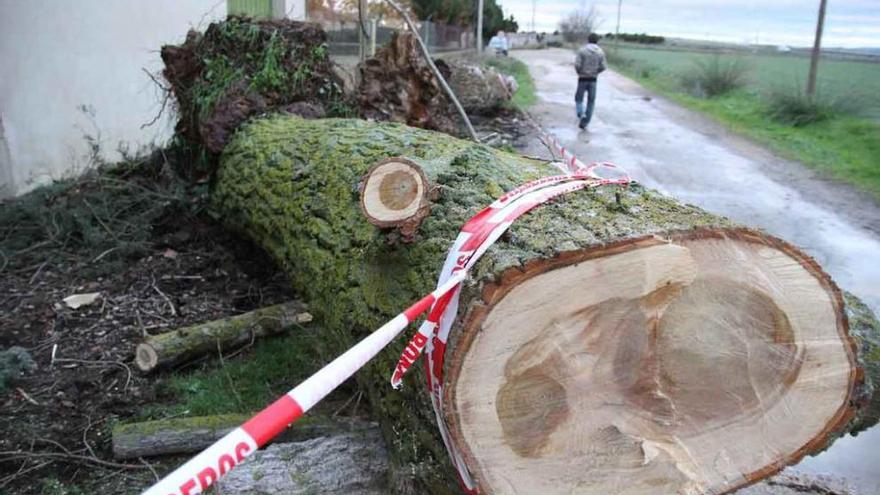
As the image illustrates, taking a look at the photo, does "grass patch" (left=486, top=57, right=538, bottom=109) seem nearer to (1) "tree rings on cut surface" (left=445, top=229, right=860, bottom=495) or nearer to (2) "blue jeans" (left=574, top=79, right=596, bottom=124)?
(2) "blue jeans" (left=574, top=79, right=596, bottom=124)

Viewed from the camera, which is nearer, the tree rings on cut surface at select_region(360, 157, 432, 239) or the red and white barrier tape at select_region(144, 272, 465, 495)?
the red and white barrier tape at select_region(144, 272, 465, 495)

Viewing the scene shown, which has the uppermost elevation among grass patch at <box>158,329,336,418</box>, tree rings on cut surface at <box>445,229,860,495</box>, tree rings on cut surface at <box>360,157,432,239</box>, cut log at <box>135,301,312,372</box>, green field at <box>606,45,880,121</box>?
green field at <box>606,45,880,121</box>

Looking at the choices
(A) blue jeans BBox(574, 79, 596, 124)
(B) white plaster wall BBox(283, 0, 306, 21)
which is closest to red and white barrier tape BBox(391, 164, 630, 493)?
(B) white plaster wall BBox(283, 0, 306, 21)

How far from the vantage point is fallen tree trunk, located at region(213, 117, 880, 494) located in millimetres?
1889

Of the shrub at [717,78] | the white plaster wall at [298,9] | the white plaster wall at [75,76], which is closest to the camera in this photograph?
the white plaster wall at [75,76]

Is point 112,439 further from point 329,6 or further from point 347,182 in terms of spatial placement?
point 329,6

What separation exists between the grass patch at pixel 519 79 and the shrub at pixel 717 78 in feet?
13.9

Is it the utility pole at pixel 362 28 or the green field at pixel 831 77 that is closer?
the utility pole at pixel 362 28

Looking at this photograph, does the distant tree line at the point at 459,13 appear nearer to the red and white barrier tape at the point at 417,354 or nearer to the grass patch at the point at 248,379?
the grass patch at the point at 248,379

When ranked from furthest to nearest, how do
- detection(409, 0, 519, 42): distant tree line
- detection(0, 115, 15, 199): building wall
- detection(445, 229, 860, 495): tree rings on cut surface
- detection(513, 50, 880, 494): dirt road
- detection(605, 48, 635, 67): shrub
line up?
detection(605, 48, 635, 67): shrub → detection(409, 0, 519, 42): distant tree line → detection(0, 115, 15, 199): building wall → detection(513, 50, 880, 494): dirt road → detection(445, 229, 860, 495): tree rings on cut surface

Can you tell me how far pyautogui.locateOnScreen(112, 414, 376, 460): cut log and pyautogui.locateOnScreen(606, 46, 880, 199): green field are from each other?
7742 millimetres

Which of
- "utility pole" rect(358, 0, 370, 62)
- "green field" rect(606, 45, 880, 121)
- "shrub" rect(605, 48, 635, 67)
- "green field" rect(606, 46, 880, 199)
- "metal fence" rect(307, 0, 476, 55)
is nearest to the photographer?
"utility pole" rect(358, 0, 370, 62)

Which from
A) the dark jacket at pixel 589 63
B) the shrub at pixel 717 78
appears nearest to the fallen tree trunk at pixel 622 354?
the dark jacket at pixel 589 63

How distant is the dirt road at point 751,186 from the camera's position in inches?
201
